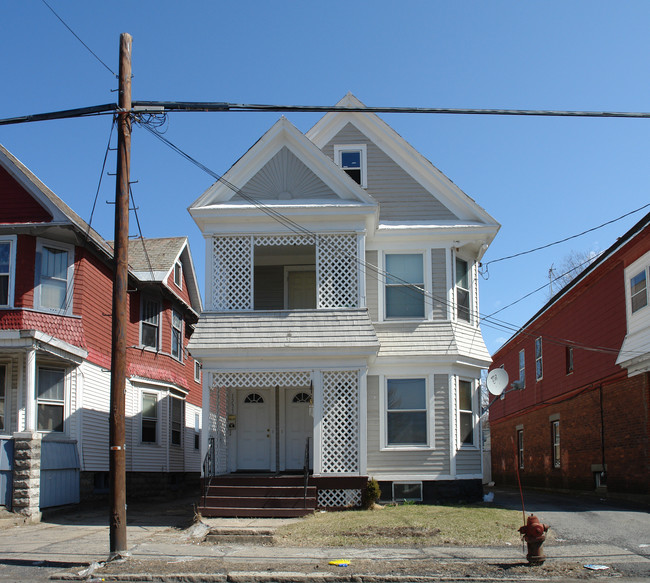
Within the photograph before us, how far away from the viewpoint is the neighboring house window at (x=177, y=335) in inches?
985

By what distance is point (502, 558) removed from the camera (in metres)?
10.5

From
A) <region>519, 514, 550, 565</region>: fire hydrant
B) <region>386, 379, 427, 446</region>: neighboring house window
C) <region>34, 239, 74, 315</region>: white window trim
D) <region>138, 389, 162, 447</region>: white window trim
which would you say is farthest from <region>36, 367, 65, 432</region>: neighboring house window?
<region>519, 514, 550, 565</region>: fire hydrant

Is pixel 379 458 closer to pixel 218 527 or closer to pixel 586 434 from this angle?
pixel 218 527

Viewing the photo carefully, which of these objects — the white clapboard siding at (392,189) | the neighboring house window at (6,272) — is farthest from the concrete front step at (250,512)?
the white clapboard siding at (392,189)

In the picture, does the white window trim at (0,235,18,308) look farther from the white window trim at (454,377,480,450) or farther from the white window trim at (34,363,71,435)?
the white window trim at (454,377,480,450)

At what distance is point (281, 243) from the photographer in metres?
16.6

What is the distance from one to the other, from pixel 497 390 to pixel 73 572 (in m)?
9.09

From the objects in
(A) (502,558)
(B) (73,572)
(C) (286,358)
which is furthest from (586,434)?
(B) (73,572)

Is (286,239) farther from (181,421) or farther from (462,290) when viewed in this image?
(181,421)

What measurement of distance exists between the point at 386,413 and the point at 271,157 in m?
6.35

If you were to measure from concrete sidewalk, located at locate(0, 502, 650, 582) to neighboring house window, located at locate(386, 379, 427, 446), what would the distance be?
15.4 feet

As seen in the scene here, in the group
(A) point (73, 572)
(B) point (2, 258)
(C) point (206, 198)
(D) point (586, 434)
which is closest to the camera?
(A) point (73, 572)

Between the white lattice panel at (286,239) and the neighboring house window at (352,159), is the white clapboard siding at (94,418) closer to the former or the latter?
the white lattice panel at (286,239)

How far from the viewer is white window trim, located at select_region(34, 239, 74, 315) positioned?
17.8 meters
